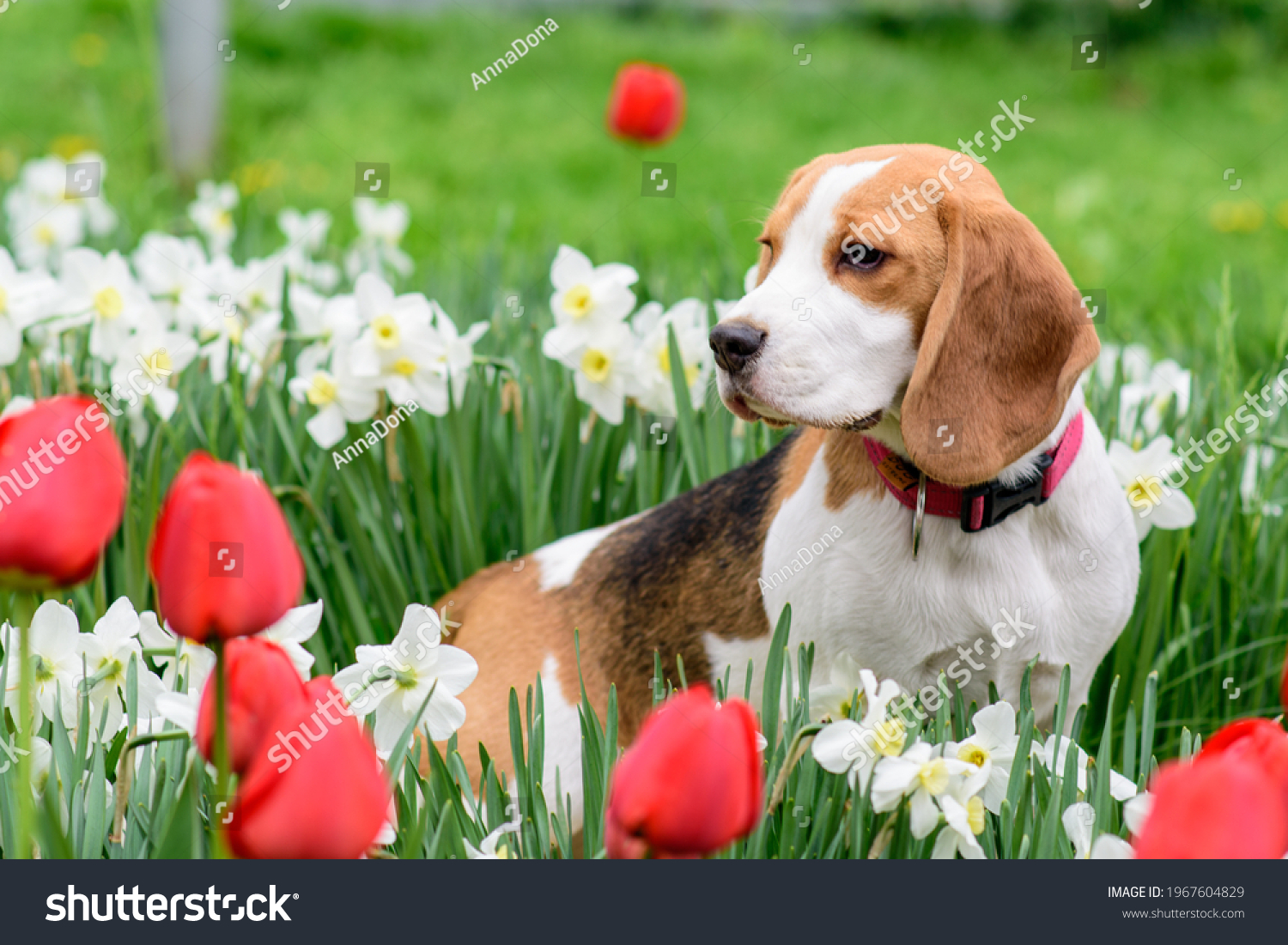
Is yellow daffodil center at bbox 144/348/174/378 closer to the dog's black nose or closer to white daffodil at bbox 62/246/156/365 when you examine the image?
white daffodil at bbox 62/246/156/365

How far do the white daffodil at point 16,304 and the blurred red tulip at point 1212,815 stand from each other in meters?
2.28

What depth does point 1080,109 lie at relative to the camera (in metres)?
8.10

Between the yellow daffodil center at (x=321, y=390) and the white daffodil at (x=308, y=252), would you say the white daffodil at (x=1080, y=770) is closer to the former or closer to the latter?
the yellow daffodil center at (x=321, y=390)

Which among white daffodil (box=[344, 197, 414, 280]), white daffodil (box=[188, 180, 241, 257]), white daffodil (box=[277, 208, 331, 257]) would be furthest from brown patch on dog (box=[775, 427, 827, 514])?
white daffodil (box=[188, 180, 241, 257])

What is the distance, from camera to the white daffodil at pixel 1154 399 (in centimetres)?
270

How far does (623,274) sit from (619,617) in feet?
2.29

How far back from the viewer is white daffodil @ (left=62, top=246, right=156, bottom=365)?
102 inches

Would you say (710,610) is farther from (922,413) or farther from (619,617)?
(922,413)

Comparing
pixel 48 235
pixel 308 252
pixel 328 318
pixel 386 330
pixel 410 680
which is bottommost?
pixel 410 680

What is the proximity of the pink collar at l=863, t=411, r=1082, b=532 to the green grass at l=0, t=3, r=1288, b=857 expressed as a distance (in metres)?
0.33

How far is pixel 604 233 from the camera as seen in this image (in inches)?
213

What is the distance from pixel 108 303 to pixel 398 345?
748mm

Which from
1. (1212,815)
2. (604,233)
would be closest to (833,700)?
(1212,815)

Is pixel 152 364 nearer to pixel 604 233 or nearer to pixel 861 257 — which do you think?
pixel 861 257
